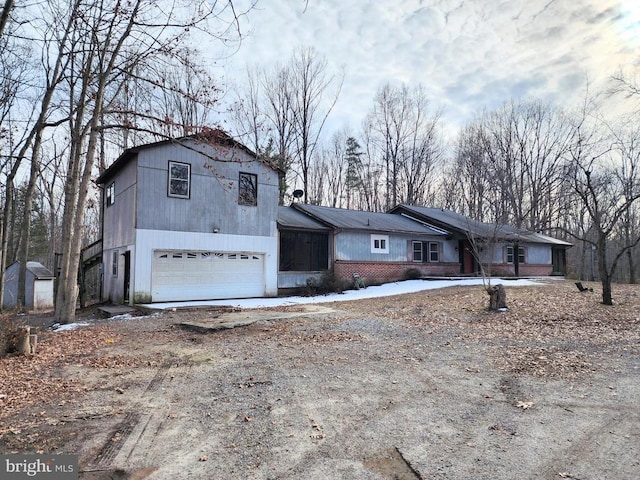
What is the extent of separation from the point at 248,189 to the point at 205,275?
401cm

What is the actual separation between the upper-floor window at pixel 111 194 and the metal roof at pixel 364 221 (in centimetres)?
906

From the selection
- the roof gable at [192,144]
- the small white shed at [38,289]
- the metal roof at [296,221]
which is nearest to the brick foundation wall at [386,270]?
the metal roof at [296,221]

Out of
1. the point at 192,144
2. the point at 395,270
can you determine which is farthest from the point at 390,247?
the point at 192,144

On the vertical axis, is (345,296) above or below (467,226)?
below

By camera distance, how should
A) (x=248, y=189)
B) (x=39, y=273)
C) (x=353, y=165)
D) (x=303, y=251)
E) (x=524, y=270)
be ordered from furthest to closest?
(x=353, y=165)
(x=524, y=270)
(x=303, y=251)
(x=39, y=273)
(x=248, y=189)

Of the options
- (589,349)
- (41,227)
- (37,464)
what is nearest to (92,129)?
(37,464)

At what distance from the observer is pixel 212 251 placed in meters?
15.8

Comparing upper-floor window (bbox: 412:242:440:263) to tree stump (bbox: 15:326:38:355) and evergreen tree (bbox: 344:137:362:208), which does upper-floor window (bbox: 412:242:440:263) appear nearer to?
evergreen tree (bbox: 344:137:362:208)

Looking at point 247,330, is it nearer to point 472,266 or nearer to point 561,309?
point 561,309

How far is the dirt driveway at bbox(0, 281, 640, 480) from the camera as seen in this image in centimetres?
323

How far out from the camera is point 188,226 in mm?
15281

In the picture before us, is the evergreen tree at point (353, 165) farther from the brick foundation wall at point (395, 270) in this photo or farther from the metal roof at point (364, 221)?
the brick foundation wall at point (395, 270)

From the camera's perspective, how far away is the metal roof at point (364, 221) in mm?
20562

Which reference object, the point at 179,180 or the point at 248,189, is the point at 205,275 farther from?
the point at 248,189
